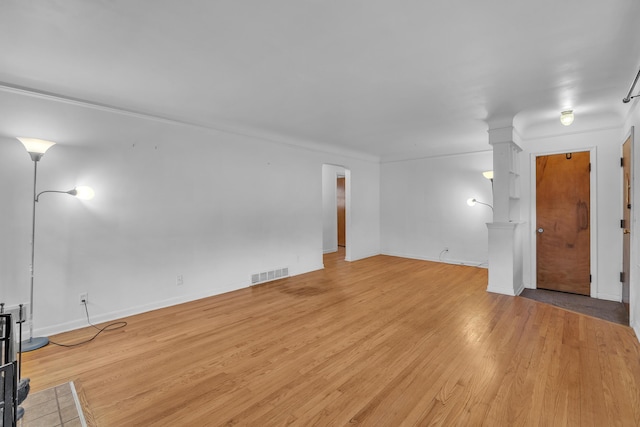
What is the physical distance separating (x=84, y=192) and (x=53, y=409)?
2089 mm

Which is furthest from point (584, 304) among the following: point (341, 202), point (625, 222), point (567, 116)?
point (341, 202)

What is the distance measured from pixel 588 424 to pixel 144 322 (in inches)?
156

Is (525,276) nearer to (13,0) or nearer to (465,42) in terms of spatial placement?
(465,42)

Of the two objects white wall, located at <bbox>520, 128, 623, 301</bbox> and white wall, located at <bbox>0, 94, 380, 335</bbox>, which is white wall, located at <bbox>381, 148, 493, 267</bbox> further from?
white wall, located at <bbox>0, 94, 380, 335</bbox>

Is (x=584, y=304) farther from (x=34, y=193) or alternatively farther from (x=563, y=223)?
(x=34, y=193)

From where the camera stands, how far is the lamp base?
267 centimetres

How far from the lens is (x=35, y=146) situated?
2658mm

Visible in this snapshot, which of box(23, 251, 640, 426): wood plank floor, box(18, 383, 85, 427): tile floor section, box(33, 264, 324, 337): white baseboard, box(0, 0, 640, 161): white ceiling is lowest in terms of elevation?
box(18, 383, 85, 427): tile floor section

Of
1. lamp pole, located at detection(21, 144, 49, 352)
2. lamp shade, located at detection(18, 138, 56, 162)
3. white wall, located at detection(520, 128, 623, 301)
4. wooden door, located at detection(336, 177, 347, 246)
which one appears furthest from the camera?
wooden door, located at detection(336, 177, 347, 246)

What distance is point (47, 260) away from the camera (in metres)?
2.96

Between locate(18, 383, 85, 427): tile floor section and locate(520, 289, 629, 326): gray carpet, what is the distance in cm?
511

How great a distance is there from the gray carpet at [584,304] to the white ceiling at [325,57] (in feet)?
8.21

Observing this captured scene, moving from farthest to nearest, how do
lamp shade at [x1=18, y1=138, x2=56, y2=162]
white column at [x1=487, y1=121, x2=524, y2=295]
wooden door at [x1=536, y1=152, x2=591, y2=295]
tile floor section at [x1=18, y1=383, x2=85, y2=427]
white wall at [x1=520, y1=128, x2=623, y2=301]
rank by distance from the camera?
1. wooden door at [x1=536, y1=152, x2=591, y2=295]
2. white column at [x1=487, y1=121, x2=524, y2=295]
3. white wall at [x1=520, y1=128, x2=623, y2=301]
4. lamp shade at [x1=18, y1=138, x2=56, y2=162]
5. tile floor section at [x1=18, y1=383, x2=85, y2=427]

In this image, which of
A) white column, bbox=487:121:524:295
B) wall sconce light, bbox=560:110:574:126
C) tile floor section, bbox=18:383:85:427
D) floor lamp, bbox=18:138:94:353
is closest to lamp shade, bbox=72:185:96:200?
floor lamp, bbox=18:138:94:353
